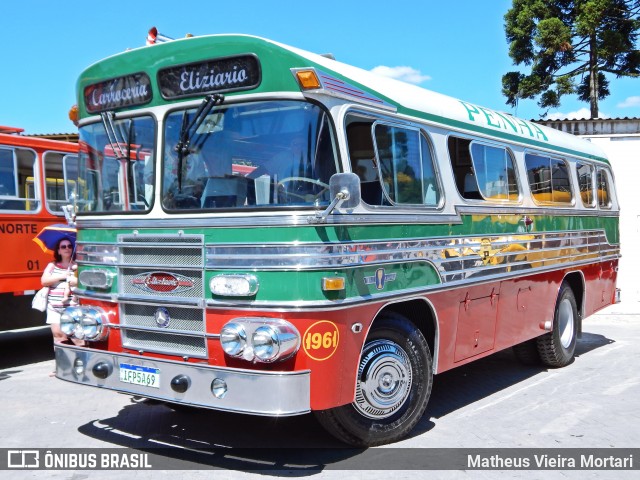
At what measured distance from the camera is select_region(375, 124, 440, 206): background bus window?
5.36 metres

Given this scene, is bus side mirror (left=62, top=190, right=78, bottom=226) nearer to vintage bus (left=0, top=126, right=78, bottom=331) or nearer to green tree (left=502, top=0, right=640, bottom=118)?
vintage bus (left=0, top=126, right=78, bottom=331)

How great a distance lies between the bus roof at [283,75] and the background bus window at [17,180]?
3.42 metres

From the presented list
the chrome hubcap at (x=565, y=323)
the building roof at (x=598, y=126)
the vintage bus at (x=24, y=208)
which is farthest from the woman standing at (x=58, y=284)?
the building roof at (x=598, y=126)

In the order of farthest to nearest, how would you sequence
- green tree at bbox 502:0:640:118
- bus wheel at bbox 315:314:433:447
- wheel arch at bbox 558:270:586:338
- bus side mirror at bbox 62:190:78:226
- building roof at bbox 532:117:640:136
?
green tree at bbox 502:0:640:118, building roof at bbox 532:117:640:136, wheel arch at bbox 558:270:586:338, bus side mirror at bbox 62:190:78:226, bus wheel at bbox 315:314:433:447

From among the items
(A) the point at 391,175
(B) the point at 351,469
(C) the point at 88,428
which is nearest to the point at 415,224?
(A) the point at 391,175

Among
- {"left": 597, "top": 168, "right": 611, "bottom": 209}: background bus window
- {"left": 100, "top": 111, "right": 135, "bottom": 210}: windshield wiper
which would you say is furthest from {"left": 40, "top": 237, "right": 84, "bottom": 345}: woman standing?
{"left": 597, "top": 168, "right": 611, "bottom": 209}: background bus window

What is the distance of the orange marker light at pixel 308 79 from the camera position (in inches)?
185

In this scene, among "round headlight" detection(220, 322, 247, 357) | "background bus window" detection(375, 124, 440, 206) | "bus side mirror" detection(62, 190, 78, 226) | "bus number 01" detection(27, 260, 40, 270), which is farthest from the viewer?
"bus number 01" detection(27, 260, 40, 270)

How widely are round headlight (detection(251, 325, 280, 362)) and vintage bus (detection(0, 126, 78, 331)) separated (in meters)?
5.33

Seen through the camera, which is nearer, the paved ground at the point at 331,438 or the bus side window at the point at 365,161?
the bus side window at the point at 365,161

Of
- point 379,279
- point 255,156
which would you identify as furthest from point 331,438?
point 255,156

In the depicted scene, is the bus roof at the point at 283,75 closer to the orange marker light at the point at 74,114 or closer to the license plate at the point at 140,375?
the orange marker light at the point at 74,114

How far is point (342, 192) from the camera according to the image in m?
4.50

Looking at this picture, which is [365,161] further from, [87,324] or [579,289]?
[579,289]
